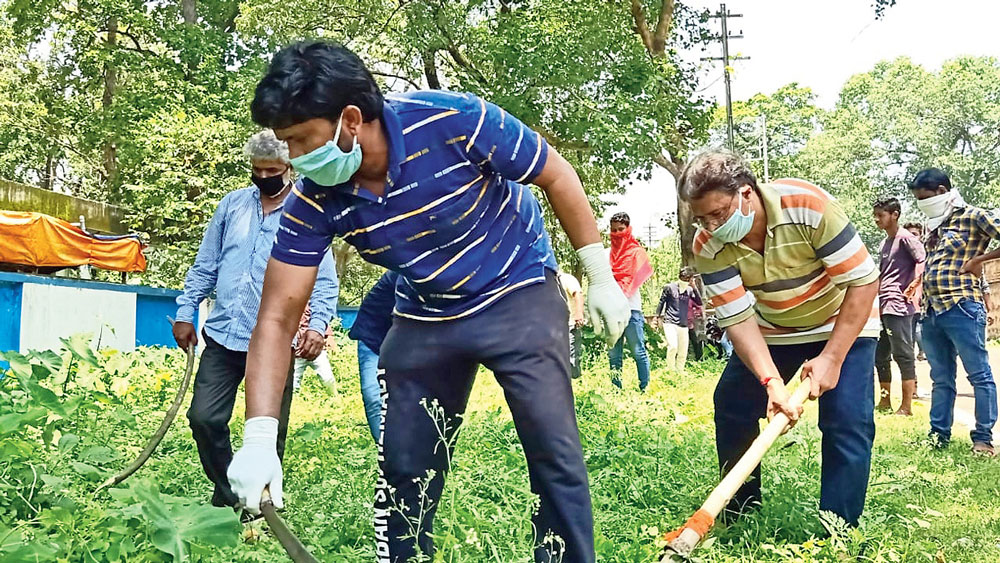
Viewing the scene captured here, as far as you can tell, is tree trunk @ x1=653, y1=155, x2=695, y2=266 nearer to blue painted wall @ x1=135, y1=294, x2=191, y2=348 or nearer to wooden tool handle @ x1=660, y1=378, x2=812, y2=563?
blue painted wall @ x1=135, y1=294, x2=191, y2=348

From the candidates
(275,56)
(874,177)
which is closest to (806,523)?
(275,56)

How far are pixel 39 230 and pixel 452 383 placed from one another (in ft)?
38.8

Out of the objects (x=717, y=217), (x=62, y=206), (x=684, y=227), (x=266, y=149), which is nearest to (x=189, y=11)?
(x=62, y=206)

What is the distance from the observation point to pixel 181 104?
18922 millimetres

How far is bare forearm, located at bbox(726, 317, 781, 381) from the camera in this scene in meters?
3.62

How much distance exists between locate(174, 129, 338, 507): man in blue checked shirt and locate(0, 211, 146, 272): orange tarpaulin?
32.0 feet

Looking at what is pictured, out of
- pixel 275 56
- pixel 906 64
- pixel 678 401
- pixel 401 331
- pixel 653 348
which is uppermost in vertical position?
pixel 906 64

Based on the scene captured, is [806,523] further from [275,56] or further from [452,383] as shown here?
[275,56]

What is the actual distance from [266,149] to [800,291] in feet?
7.54

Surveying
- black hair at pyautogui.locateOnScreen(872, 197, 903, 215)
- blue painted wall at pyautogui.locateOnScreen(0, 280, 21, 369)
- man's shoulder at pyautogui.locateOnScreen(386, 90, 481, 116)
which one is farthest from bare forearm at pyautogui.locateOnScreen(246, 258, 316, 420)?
blue painted wall at pyautogui.locateOnScreen(0, 280, 21, 369)

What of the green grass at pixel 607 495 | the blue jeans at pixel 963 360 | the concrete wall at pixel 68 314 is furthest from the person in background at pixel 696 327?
the concrete wall at pixel 68 314

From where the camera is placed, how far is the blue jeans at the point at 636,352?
30.9ft

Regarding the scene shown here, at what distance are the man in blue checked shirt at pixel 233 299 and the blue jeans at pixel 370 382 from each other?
0.71 meters

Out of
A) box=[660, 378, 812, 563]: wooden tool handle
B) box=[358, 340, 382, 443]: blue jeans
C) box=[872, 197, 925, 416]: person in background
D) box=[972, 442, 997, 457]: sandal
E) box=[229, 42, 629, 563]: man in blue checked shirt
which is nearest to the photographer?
box=[229, 42, 629, 563]: man in blue checked shirt
